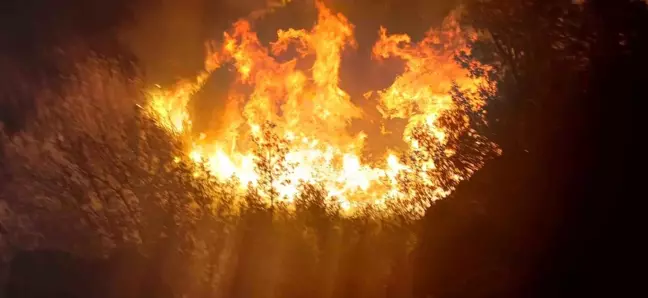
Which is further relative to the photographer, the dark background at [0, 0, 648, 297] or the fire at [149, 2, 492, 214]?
the fire at [149, 2, 492, 214]

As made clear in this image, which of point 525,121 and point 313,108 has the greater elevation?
point 313,108

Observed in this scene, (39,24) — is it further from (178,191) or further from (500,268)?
(500,268)

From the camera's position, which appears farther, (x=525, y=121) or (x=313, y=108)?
(x=313, y=108)

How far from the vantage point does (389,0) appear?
6.33 feet

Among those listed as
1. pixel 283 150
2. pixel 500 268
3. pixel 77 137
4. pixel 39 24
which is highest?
pixel 39 24

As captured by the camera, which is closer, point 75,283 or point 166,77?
point 166,77

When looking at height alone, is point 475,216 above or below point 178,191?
below

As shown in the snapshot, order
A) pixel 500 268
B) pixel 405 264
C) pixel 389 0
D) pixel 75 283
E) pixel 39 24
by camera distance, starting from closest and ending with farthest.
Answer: pixel 389 0, pixel 39 24, pixel 500 268, pixel 405 264, pixel 75 283

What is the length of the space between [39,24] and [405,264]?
1789 mm

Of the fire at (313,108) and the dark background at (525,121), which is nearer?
the dark background at (525,121)

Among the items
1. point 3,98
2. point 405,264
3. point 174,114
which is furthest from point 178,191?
point 405,264

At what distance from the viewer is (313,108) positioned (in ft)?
7.13

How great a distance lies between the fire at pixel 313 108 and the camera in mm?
2020

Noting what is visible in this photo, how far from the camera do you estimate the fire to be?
2020mm
